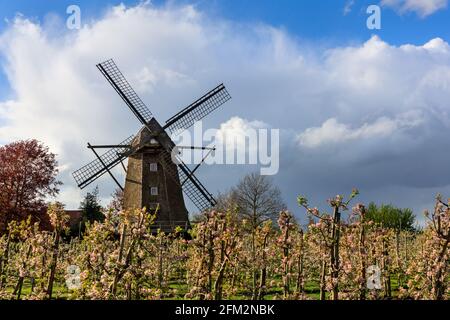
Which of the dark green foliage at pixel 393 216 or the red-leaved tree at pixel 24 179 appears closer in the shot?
the red-leaved tree at pixel 24 179

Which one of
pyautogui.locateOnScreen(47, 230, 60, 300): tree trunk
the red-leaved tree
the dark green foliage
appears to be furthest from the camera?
the dark green foliage

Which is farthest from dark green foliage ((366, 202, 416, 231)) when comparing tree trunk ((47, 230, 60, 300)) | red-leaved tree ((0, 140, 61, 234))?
tree trunk ((47, 230, 60, 300))

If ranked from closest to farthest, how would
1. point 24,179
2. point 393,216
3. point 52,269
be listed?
point 52,269 < point 24,179 < point 393,216

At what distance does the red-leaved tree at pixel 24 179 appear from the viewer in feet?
132

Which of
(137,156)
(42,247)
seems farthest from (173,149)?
(42,247)

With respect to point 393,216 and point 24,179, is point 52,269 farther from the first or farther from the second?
point 393,216

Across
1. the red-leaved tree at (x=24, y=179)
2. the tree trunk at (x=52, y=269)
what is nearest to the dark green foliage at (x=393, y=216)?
the red-leaved tree at (x=24, y=179)

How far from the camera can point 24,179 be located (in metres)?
41.8

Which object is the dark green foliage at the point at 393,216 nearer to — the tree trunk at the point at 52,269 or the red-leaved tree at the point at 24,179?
the red-leaved tree at the point at 24,179

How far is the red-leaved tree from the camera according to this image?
4009cm

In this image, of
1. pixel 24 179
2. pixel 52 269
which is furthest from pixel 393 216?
pixel 52 269

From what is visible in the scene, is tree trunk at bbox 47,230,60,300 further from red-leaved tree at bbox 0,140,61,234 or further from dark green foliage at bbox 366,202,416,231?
dark green foliage at bbox 366,202,416,231
